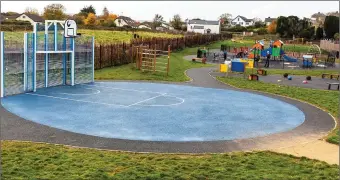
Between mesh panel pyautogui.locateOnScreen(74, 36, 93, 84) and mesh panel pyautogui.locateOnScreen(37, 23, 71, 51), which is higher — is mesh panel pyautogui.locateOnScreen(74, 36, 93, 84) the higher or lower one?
Answer: the lower one

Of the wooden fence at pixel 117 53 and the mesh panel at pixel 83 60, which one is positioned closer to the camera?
the mesh panel at pixel 83 60

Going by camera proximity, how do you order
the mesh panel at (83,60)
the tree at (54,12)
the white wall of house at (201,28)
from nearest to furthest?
the mesh panel at (83,60)
the tree at (54,12)
the white wall of house at (201,28)

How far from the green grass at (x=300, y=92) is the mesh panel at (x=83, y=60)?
29.6ft

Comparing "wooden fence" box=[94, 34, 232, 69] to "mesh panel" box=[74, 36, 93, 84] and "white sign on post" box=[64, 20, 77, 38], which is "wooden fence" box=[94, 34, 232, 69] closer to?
"mesh panel" box=[74, 36, 93, 84]

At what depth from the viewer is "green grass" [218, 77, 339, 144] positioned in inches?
774

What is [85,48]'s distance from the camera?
25.2m

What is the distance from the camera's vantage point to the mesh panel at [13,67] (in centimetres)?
1988

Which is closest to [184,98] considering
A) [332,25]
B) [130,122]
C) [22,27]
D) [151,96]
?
[151,96]

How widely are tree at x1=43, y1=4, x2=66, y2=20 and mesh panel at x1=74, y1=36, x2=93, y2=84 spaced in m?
65.5

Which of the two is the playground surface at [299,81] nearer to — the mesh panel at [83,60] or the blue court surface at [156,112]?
the blue court surface at [156,112]

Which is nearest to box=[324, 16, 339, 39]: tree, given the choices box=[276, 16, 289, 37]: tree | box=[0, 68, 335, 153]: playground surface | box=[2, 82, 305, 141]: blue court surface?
box=[276, 16, 289, 37]: tree

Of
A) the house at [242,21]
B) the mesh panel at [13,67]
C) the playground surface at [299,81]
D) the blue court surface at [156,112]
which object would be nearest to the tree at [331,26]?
the playground surface at [299,81]

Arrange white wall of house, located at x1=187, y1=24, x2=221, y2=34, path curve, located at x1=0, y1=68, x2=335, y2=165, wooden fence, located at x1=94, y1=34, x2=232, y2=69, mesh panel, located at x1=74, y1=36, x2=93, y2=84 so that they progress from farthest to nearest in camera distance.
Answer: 1. white wall of house, located at x1=187, y1=24, x2=221, y2=34
2. wooden fence, located at x1=94, y1=34, x2=232, y2=69
3. mesh panel, located at x1=74, y1=36, x2=93, y2=84
4. path curve, located at x1=0, y1=68, x2=335, y2=165

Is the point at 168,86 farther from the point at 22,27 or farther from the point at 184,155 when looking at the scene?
the point at 22,27
